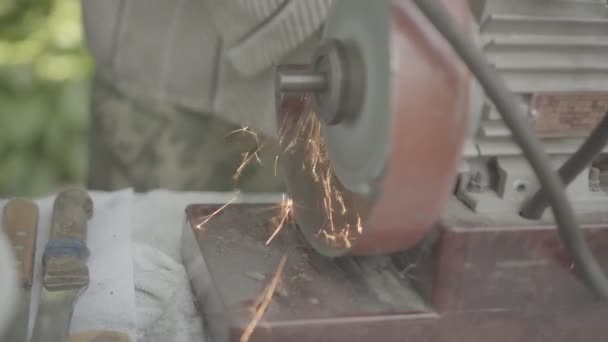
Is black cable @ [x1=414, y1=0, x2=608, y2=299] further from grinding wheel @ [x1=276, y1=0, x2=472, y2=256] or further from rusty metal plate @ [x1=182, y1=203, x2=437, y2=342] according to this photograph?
rusty metal plate @ [x1=182, y1=203, x2=437, y2=342]

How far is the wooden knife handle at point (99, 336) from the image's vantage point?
1.96 feet

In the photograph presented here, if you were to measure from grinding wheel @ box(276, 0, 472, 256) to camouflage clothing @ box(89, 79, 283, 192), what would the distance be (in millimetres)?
402

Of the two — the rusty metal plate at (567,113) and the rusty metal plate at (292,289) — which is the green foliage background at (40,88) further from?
the rusty metal plate at (567,113)

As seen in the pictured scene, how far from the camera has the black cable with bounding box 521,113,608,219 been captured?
61 cm

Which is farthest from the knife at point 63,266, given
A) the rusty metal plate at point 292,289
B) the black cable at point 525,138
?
the black cable at point 525,138

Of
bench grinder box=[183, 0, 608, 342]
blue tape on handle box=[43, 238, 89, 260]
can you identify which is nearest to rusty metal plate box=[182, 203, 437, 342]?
bench grinder box=[183, 0, 608, 342]

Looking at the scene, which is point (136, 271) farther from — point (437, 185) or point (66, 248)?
point (437, 185)

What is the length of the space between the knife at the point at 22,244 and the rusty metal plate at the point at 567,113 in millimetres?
477

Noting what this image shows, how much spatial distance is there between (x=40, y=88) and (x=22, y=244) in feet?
1.98

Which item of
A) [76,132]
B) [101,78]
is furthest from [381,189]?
[76,132]

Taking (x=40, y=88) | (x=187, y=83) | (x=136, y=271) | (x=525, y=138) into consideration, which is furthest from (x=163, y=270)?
(x=40, y=88)

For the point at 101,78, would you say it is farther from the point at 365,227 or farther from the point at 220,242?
the point at 365,227

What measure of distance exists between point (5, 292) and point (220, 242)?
0.29 metres

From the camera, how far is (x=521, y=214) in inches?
25.8
